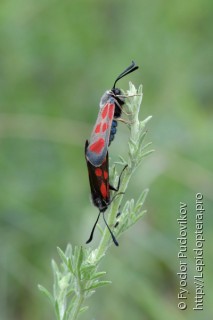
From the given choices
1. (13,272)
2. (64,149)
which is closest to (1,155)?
(64,149)

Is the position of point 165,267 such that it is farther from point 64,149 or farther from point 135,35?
point 135,35

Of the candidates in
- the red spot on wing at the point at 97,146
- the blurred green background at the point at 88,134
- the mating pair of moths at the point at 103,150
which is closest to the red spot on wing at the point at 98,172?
the mating pair of moths at the point at 103,150

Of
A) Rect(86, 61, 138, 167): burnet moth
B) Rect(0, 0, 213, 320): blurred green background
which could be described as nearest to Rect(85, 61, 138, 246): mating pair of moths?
Rect(86, 61, 138, 167): burnet moth

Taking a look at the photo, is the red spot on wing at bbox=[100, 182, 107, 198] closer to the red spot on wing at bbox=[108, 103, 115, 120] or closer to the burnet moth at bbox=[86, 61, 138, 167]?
the burnet moth at bbox=[86, 61, 138, 167]

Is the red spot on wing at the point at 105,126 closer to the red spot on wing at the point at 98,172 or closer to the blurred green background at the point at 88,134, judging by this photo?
the red spot on wing at the point at 98,172

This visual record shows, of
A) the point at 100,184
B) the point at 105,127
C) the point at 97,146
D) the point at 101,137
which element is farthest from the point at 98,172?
the point at 105,127

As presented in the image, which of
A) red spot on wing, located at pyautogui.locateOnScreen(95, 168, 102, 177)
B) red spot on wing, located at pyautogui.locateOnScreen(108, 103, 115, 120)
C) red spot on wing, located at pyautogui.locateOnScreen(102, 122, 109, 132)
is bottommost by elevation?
red spot on wing, located at pyautogui.locateOnScreen(95, 168, 102, 177)

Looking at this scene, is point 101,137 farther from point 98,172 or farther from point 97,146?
point 98,172

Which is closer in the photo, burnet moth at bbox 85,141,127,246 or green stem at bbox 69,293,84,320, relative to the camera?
green stem at bbox 69,293,84,320

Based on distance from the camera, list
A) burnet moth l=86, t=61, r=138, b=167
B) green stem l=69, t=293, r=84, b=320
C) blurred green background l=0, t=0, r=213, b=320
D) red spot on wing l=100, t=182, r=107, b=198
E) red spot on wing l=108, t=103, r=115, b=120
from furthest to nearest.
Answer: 1. blurred green background l=0, t=0, r=213, b=320
2. red spot on wing l=108, t=103, r=115, b=120
3. burnet moth l=86, t=61, r=138, b=167
4. red spot on wing l=100, t=182, r=107, b=198
5. green stem l=69, t=293, r=84, b=320
